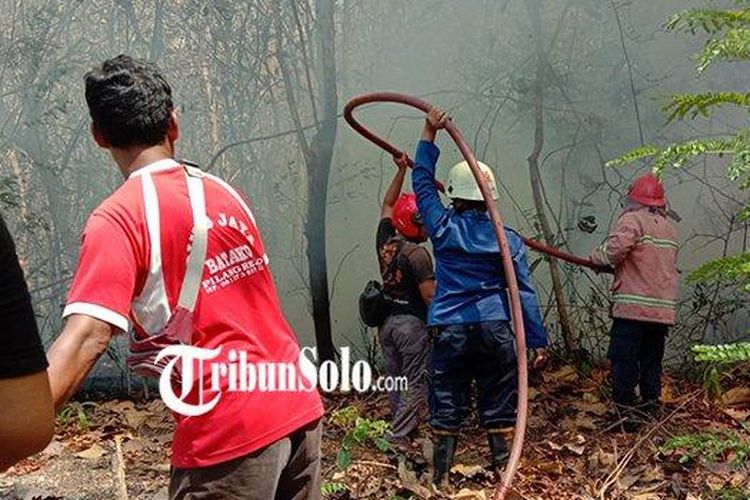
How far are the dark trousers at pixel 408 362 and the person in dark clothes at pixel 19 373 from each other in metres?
3.62

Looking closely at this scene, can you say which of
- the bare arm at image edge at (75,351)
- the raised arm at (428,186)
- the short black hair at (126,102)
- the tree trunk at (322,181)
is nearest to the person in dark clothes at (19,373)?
the bare arm at image edge at (75,351)

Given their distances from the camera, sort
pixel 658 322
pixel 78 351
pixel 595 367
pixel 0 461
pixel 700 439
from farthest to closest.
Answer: pixel 595 367
pixel 658 322
pixel 700 439
pixel 78 351
pixel 0 461

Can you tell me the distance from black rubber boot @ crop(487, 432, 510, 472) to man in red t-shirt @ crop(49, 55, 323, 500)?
2294 mm

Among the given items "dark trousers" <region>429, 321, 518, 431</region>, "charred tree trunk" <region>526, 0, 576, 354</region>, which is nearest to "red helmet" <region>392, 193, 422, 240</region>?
"dark trousers" <region>429, 321, 518, 431</region>

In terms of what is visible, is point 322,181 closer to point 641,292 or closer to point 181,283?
point 641,292

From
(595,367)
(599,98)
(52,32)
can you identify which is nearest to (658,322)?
(595,367)

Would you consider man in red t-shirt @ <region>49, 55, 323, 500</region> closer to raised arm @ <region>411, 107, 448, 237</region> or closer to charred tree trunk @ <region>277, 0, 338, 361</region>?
raised arm @ <region>411, 107, 448, 237</region>

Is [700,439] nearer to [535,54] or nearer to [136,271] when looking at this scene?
[136,271]

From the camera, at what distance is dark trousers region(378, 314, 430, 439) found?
15.9 ft

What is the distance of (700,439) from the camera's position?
128 inches

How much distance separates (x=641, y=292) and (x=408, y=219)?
1483 mm

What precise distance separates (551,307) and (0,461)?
17.9 feet

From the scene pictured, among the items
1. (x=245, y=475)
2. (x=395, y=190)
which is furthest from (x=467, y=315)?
(x=245, y=475)

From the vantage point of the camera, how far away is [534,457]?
14.8ft
